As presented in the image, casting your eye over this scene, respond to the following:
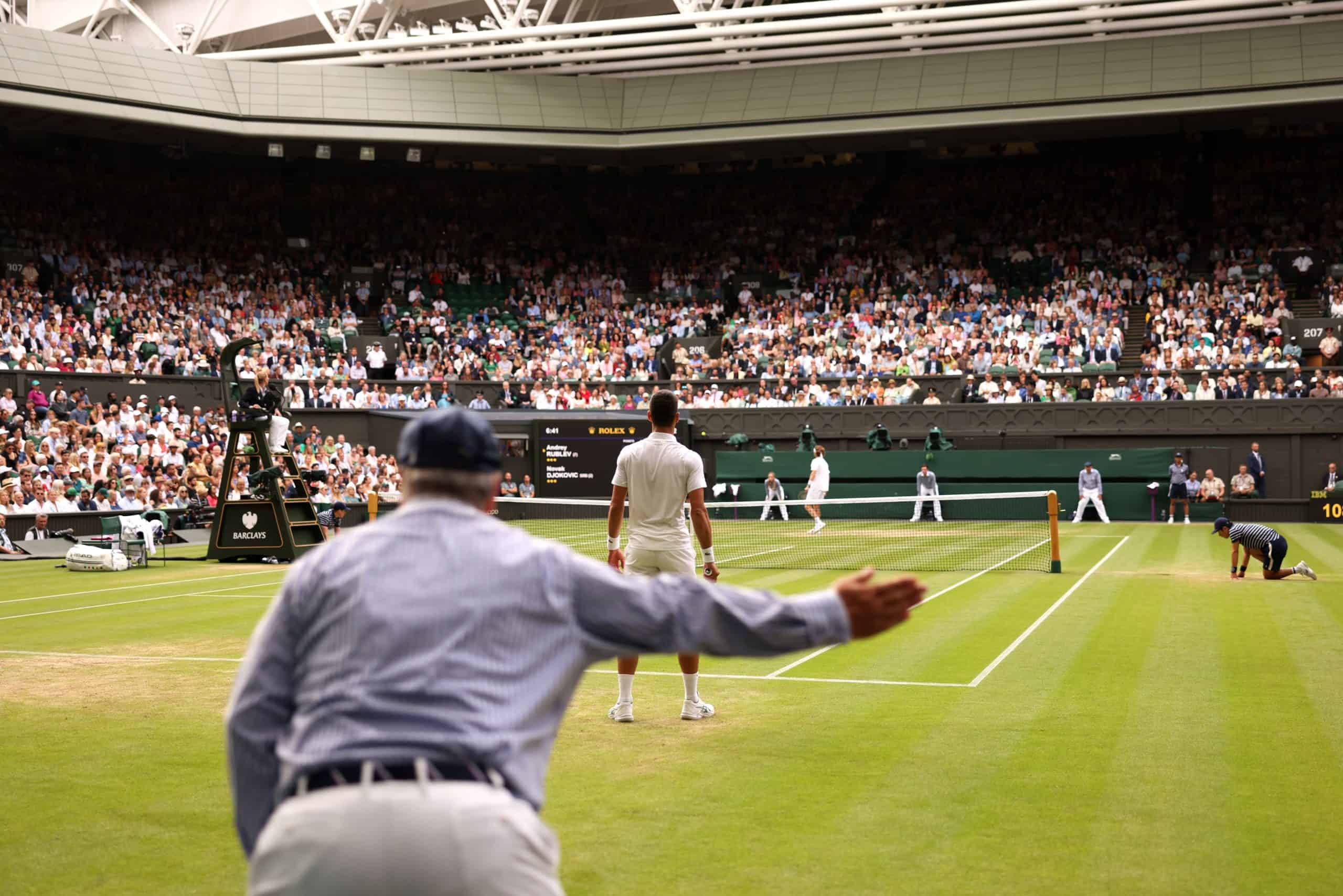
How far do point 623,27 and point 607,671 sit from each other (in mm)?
34423

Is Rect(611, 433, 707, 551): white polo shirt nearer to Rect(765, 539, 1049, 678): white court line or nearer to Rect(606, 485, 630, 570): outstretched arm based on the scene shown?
Rect(606, 485, 630, 570): outstretched arm

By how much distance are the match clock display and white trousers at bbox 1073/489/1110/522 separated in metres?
5.54

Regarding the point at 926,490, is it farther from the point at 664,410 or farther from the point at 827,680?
the point at 664,410

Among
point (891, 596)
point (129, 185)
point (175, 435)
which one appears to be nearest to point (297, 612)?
point (891, 596)

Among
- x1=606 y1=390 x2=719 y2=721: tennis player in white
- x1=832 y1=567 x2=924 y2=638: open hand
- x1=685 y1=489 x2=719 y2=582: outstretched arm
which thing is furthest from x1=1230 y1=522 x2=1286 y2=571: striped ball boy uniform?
x1=832 y1=567 x2=924 y2=638: open hand

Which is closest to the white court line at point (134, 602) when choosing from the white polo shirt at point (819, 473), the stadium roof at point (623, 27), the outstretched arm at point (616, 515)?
the outstretched arm at point (616, 515)

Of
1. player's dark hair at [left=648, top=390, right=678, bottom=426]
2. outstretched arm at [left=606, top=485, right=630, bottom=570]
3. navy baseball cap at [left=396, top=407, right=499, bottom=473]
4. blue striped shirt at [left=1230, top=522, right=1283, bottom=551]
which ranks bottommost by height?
blue striped shirt at [left=1230, top=522, right=1283, bottom=551]

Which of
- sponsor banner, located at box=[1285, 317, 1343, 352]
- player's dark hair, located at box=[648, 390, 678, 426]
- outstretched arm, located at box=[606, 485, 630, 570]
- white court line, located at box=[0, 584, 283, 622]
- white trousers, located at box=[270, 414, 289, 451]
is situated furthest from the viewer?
sponsor banner, located at box=[1285, 317, 1343, 352]

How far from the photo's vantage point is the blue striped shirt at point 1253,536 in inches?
741

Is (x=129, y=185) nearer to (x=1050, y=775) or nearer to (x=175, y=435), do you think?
(x=175, y=435)

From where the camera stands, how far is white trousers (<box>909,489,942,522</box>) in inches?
1415

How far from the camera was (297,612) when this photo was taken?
300cm

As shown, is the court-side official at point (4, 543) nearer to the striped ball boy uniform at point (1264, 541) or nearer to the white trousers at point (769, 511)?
the white trousers at point (769, 511)

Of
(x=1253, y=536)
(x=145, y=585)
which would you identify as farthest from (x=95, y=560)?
(x=1253, y=536)
